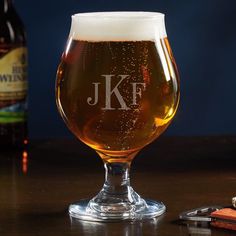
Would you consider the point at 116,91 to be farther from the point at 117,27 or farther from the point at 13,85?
the point at 13,85

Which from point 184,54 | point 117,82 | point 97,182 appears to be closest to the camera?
point 117,82

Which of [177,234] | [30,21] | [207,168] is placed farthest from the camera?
[30,21]

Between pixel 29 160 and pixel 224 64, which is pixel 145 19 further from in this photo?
pixel 224 64

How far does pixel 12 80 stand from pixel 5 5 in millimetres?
154

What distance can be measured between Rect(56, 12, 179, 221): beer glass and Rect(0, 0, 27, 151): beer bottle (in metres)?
0.50

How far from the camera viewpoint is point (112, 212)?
93 cm

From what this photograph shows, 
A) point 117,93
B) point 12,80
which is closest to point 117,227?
point 117,93

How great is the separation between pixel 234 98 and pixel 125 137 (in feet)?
3.58

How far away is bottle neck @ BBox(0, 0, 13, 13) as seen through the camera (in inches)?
58.0

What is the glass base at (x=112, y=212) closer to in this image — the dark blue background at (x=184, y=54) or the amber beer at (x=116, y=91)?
the amber beer at (x=116, y=91)

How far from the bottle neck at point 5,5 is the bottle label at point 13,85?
0.34 feet

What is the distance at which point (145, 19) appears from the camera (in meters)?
0.91

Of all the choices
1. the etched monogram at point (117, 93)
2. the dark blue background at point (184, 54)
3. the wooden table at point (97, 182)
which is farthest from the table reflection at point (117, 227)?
the dark blue background at point (184, 54)

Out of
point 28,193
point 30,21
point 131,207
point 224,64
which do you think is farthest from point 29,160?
point 224,64
